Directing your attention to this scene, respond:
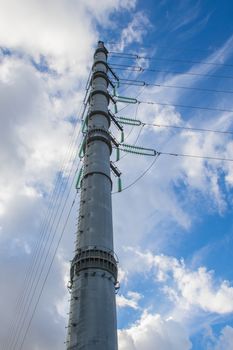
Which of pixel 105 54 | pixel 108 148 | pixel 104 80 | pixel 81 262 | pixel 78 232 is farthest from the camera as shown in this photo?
pixel 105 54

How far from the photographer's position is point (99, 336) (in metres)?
33.6

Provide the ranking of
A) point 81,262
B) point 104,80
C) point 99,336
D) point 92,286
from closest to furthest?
point 99,336 → point 92,286 → point 81,262 → point 104,80

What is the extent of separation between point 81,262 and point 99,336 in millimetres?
8127

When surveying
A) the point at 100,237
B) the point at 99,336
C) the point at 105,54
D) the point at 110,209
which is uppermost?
the point at 105,54

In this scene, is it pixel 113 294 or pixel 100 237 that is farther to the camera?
pixel 100 237

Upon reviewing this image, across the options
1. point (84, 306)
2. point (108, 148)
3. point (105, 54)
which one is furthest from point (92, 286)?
point (105, 54)

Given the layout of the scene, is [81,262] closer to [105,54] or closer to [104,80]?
[104,80]

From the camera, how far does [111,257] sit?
40.5 metres

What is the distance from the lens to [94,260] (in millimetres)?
39250

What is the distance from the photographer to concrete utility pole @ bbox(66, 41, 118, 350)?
1347 inches

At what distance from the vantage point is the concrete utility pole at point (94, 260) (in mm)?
34219

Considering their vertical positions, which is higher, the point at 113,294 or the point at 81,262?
the point at 81,262

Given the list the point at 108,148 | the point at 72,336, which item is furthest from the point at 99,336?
the point at 108,148

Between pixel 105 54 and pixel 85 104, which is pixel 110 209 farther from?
pixel 105 54
